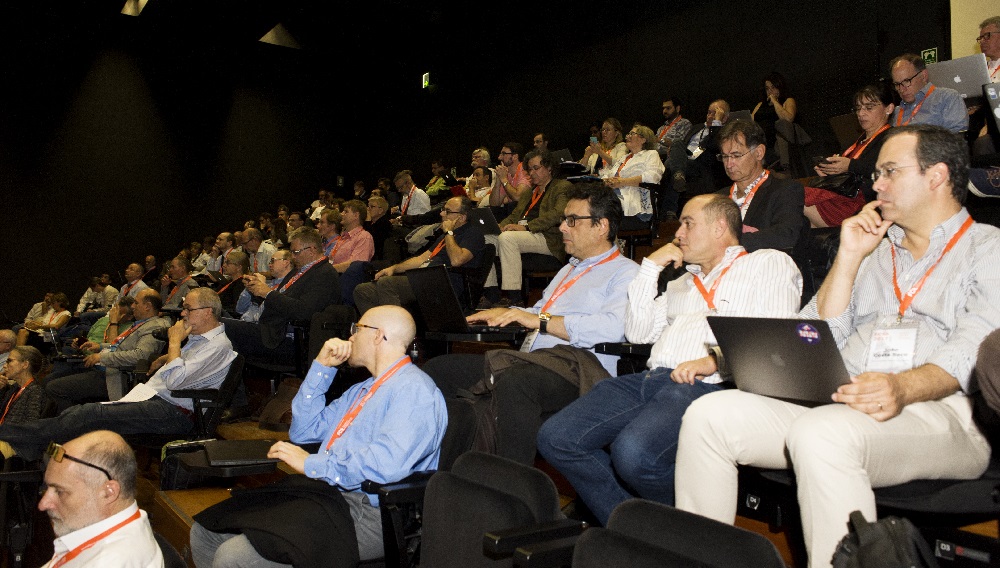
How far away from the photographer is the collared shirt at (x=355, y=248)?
643cm

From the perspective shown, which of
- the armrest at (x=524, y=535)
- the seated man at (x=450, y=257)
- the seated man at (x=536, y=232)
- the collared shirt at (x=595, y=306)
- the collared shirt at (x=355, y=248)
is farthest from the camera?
the collared shirt at (x=355, y=248)

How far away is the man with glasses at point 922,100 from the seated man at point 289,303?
3.75m

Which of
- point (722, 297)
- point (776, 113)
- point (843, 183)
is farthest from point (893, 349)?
point (776, 113)

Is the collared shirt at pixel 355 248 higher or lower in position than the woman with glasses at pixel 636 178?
lower

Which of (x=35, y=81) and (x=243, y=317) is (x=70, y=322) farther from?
(x=243, y=317)

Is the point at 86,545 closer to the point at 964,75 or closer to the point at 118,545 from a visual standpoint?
the point at 118,545

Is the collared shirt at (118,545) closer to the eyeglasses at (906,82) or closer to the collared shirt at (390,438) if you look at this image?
the collared shirt at (390,438)

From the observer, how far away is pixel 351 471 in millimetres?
2299

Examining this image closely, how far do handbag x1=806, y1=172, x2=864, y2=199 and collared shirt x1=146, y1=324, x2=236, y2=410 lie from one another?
11.5 ft

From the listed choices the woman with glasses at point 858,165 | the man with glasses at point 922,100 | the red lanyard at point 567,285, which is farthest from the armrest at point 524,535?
the man with glasses at point 922,100

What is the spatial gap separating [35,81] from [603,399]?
1210 cm

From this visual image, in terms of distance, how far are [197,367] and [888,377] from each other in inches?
157

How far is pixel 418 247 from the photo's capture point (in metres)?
6.54

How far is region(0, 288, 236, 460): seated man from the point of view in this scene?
4504 millimetres
